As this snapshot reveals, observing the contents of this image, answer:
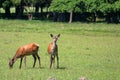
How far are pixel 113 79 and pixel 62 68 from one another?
148 inches

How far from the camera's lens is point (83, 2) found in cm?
6844

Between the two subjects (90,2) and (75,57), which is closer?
(75,57)

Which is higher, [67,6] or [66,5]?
[66,5]

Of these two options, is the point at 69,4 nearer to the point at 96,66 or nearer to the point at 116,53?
the point at 116,53

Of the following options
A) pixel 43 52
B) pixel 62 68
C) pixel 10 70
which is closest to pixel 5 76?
pixel 10 70

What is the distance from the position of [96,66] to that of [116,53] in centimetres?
602

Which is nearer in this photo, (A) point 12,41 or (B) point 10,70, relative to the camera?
(B) point 10,70

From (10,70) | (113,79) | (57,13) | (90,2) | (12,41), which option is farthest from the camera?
(57,13)

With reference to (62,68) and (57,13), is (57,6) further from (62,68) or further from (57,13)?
(62,68)

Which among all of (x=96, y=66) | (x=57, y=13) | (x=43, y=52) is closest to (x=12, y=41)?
(x=43, y=52)

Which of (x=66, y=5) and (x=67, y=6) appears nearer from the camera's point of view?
(x=67, y=6)

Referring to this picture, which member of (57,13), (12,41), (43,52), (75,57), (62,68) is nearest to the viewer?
(62,68)

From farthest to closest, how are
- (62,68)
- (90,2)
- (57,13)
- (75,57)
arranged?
Result: (57,13) → (90,2) → (75,57) → (62,68)

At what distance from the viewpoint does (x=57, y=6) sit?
6844cm
